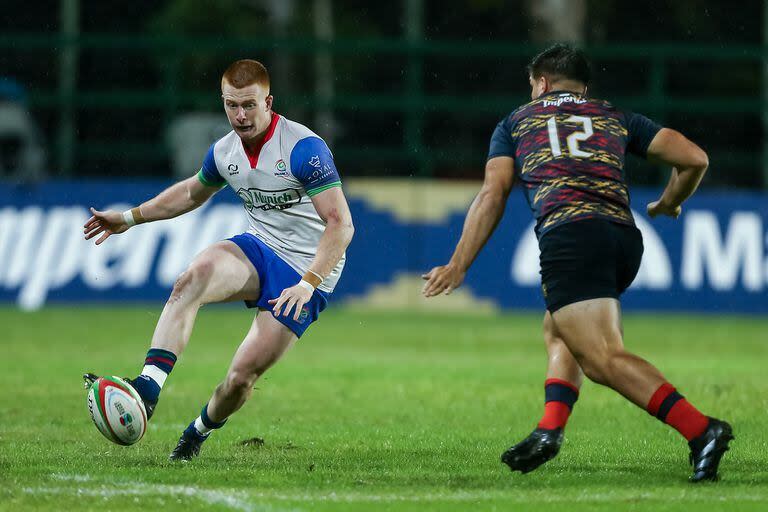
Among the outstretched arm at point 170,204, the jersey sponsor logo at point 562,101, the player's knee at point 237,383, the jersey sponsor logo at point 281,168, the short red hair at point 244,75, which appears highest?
the short red hair at point 244,75

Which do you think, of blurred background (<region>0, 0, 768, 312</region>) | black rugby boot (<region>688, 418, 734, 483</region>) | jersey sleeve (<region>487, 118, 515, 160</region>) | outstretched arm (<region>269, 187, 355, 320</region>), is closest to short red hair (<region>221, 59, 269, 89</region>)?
outstretched arm (<region>269, 187, 355, 320</region>)

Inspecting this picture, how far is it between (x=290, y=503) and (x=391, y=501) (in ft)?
1.49

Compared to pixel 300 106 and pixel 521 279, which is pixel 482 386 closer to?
pixel 521 279

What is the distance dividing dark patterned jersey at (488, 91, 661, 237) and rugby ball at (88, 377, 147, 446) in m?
2.17

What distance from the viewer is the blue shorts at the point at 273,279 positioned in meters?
7.80

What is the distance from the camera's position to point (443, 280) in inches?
275

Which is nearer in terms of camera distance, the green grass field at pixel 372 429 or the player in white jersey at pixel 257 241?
the green grass field at pixel 372 429

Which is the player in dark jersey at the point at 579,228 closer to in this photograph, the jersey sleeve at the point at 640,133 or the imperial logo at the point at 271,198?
the jersey sleeve at the point at 640,133

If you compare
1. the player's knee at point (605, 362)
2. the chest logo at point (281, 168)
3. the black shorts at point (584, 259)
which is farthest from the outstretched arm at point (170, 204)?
the player's knee at point (605, 362)

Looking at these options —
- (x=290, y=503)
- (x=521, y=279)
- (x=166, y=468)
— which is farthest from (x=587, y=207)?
(x=521, y=279)

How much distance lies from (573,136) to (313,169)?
1.45 metres

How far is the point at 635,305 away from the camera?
65.5ft

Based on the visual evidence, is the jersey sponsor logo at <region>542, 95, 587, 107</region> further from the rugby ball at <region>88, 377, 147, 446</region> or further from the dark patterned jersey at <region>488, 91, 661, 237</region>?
the rugby ball at <region>88, 377, 147, 446</region>

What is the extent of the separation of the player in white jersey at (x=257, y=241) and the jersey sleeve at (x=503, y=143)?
90cm
